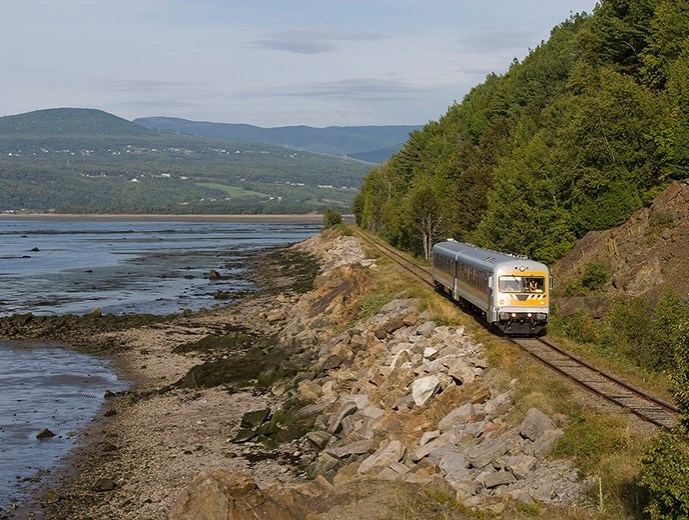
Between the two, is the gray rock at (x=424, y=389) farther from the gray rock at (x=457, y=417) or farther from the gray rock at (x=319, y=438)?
the gray rock at (x=319, y=438)

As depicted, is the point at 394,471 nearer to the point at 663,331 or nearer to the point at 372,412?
the point at 372,412

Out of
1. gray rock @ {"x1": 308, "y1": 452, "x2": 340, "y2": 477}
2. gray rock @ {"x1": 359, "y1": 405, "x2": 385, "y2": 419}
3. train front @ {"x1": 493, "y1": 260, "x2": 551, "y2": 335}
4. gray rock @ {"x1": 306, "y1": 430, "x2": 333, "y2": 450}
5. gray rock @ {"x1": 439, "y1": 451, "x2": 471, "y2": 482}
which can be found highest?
train front @ {"x1": 493, "y1": 260, "x2": 551, "y2": 335}

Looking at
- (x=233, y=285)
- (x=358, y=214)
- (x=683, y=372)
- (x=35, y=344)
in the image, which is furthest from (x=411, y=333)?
(x=358, y=214)

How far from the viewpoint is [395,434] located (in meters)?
28.5

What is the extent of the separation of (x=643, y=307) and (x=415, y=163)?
100 meters

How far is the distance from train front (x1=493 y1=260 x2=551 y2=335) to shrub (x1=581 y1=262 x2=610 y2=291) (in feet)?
41.9

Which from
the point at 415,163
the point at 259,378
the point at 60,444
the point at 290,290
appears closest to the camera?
the point at 60,444

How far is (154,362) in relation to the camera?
181 feet

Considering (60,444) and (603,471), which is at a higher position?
(603,471)

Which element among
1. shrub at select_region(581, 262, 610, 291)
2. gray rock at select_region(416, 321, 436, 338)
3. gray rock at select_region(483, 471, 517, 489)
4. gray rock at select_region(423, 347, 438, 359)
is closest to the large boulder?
gray rock at select_region(483, 471, 517, 489)

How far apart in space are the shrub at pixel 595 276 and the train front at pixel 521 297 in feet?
41.9

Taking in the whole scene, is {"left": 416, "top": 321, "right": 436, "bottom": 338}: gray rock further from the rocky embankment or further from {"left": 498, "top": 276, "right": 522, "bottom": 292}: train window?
{"left": 498, "top": 276, "right": 522, "bottom": 292}: train window

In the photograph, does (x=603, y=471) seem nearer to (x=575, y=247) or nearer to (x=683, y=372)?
(x=683, y=372)

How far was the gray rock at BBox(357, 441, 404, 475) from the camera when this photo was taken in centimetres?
2520
